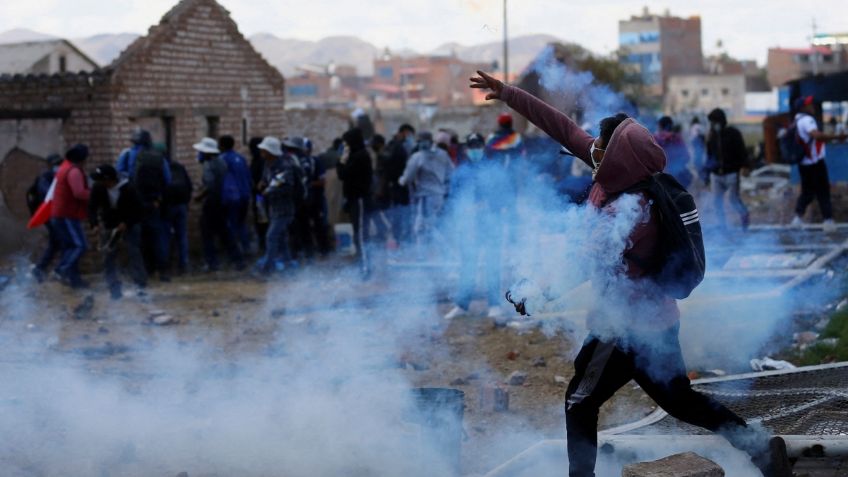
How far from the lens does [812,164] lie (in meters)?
12.3

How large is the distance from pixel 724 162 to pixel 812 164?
3.27 feet

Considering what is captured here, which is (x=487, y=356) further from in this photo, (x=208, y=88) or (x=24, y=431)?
(x=208, y=88)

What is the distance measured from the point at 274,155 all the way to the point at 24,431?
6751mm

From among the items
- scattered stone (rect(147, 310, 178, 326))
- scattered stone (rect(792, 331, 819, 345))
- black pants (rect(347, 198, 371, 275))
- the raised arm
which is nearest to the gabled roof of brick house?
black pants (rect(347, 198, 371, 275))

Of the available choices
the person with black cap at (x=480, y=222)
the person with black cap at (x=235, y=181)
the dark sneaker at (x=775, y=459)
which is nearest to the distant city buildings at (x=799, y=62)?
the person with black cap at (x=235, y=181)

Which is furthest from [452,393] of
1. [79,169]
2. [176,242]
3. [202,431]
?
[176,242]

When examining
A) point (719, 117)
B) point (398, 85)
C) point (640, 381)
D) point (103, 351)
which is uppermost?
point (398, 85)

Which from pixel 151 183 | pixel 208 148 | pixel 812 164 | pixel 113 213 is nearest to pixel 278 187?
pixel 151 183

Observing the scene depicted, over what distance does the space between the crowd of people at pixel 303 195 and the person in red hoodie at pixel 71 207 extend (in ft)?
0.05

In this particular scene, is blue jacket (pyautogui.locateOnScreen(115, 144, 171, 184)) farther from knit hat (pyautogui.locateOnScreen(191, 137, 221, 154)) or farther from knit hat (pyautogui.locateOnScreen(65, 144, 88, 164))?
knit hat (pyautogui.locateOnScreen(191, 137, 221, 154))

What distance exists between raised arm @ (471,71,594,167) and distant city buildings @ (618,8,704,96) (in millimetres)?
73578

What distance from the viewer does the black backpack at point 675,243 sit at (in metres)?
4.15

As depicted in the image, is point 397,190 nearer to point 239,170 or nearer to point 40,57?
point 239,170

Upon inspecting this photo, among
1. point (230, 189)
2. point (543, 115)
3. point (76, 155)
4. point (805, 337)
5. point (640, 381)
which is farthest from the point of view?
point (230, 189)
